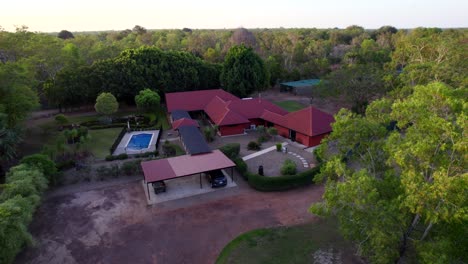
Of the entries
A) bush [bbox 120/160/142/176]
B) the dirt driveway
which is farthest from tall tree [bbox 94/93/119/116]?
the dirt driveway

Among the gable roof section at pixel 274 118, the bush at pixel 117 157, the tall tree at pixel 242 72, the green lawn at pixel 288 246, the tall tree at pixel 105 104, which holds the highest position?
the tall tree at pixel 242 72

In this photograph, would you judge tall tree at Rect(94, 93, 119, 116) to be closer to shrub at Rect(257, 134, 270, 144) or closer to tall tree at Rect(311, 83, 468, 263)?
shrub at Rect(257, 134, 270, 144)

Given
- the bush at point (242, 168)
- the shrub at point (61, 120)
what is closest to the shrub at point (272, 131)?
the bush at point (242, 168)

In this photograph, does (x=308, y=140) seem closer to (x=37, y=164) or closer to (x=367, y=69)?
(x=367, y=69)

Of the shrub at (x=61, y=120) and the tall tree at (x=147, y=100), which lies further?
the tall tree at (x=147, y=100)


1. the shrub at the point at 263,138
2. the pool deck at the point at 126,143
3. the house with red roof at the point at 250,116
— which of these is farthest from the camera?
the shrub at the point at 263,138

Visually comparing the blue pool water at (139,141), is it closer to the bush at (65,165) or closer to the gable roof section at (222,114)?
the bush at (65,165)
